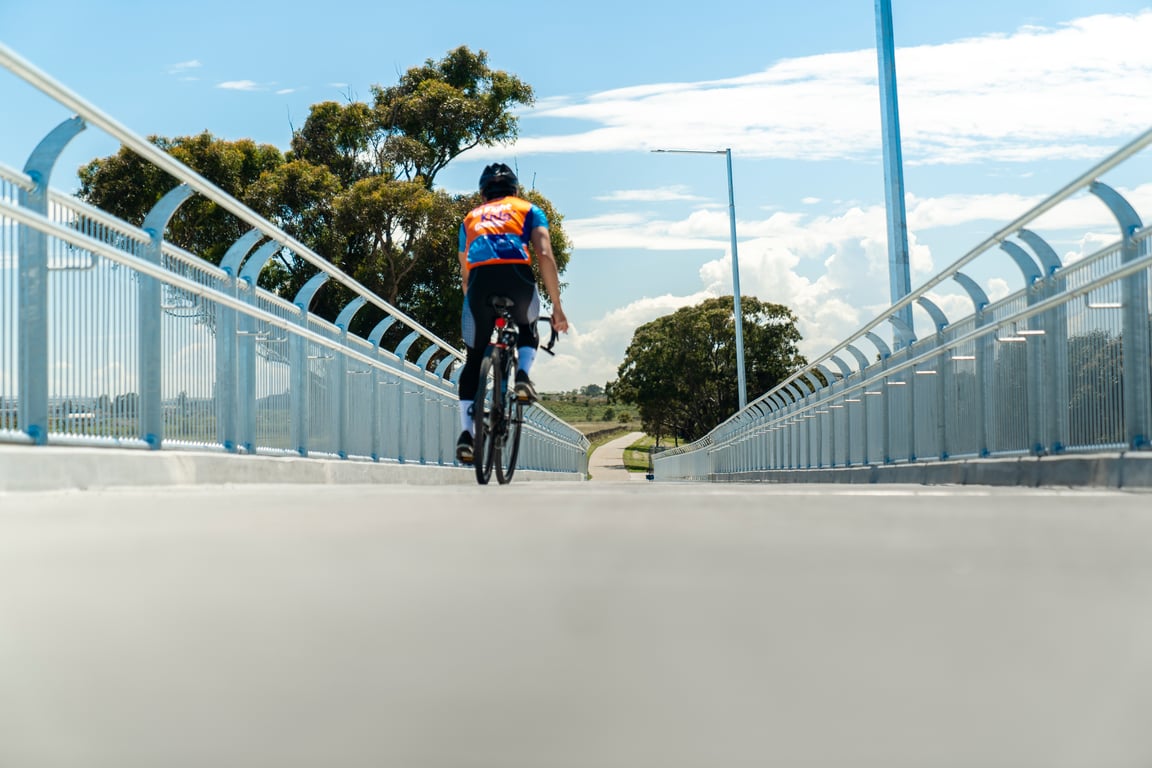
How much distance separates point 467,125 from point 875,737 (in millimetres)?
39207

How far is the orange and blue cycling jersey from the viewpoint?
8.50 m

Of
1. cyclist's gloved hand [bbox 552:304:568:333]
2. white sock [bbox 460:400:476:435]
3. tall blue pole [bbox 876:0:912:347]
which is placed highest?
tall blue pole [bbox 876:0:912:347]

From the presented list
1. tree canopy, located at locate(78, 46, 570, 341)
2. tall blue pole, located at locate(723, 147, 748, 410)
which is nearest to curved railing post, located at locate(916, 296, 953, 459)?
tree canopy, located at locate(78, 46, 570, 341)

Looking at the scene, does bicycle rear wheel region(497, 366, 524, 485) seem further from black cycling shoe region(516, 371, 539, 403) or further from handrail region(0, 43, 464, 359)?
handrail region(0, 43, 464, 359)

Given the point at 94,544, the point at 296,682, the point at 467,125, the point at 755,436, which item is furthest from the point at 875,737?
the point at 467,125

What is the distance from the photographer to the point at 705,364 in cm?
7925

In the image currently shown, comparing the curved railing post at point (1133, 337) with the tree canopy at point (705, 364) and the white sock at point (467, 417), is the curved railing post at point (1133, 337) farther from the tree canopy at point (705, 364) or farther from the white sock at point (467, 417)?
the tree canopy at point (705, 364)

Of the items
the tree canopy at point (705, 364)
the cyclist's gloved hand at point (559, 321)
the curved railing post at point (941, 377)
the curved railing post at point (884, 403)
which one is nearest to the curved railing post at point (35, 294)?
the cyclist's gloved hand at point (559, 321)

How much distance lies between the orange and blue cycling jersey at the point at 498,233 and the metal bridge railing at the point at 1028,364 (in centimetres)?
319

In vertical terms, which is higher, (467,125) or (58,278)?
(467,125)

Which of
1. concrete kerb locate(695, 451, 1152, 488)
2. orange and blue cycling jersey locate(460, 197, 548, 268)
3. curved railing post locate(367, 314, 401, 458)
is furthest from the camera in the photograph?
curved railing post locate(367, 314, 401, 458)

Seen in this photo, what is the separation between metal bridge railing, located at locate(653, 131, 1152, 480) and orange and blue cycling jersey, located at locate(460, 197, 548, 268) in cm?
319

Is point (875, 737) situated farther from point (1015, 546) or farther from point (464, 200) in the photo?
point (464, 200)

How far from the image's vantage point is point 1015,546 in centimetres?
360
